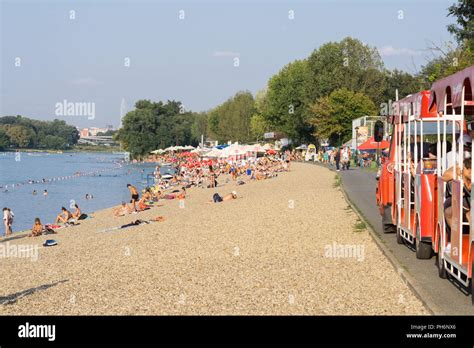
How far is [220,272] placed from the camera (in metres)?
13.1

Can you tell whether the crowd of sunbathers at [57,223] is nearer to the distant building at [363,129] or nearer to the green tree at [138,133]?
the distant building at [363,129]

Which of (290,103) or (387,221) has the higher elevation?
(290,103)

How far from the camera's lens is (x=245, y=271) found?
42.5 feet

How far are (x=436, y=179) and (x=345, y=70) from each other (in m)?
77.6

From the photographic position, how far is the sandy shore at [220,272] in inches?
400

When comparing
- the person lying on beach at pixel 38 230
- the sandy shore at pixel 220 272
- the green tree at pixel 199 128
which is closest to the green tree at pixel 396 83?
the person lying on beach at pixel 38 230

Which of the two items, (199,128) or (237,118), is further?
(199,128)

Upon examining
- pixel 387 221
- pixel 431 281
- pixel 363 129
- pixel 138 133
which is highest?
pixel 138 133

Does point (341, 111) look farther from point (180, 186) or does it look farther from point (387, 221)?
point (387, 221)

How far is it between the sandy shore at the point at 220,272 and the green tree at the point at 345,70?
63.5 m

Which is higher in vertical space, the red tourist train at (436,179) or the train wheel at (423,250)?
the red tourist train at (436,179)

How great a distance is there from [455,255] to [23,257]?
43.7ft

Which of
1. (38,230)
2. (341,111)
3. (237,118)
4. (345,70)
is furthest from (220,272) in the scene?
(237,118)
